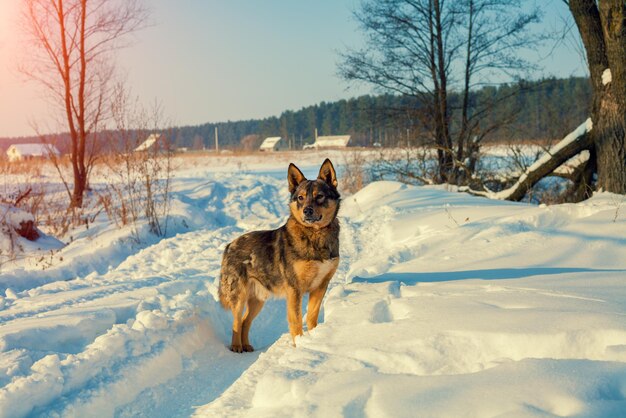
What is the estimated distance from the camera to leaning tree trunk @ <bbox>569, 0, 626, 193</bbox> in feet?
28.7

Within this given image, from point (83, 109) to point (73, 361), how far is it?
1544 cm

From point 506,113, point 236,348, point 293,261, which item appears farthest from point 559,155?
point 236,348

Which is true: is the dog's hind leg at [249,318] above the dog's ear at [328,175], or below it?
below

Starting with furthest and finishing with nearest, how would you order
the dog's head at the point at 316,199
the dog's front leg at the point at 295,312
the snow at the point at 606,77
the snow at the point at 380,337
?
the snow at the point at 606,77 → the dog's head at the point at 316,199 → the dog's front leg at the point at 295,312 → the snow at the point at 380,337

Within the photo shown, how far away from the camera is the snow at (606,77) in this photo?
912 centimetres

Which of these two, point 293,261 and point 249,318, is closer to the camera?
point 293,261

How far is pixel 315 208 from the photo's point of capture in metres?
4.85

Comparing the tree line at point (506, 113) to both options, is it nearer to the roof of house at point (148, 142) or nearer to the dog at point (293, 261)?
the roof of house at point (148, 142)

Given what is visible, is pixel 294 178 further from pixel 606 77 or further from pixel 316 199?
pixel 606 77

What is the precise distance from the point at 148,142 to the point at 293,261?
840cm

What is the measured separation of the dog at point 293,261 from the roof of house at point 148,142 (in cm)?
711

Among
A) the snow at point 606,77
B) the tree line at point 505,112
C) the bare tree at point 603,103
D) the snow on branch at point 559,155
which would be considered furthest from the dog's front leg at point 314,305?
the tree line at point 505,112

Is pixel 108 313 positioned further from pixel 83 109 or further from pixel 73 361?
pixel 83 109

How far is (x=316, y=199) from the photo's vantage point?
4.97 m
